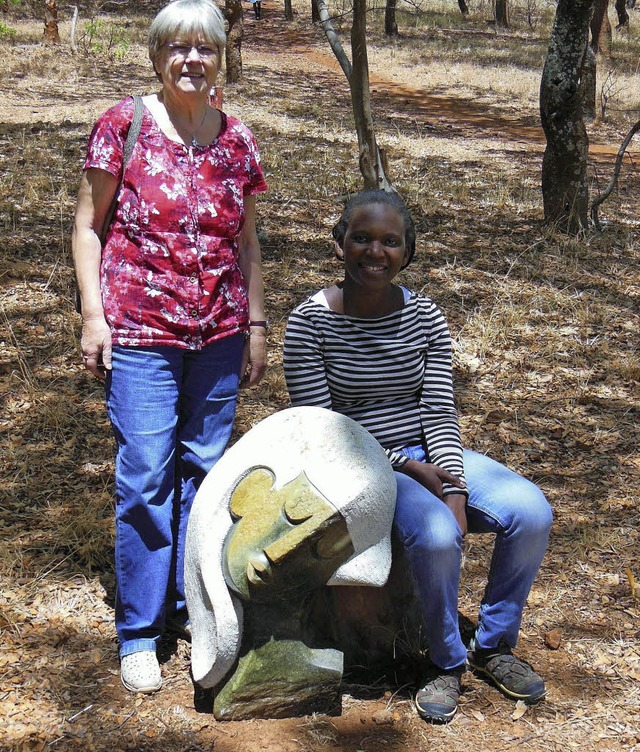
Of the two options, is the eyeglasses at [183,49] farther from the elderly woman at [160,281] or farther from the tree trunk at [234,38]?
the tree trunk at [234,38]

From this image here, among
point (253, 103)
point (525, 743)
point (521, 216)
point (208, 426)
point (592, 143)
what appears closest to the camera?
point (525, 743)

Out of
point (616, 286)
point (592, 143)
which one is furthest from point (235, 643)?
point (592, 143)

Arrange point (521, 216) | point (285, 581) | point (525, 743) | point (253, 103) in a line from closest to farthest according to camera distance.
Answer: point (285, 581) → point (525, 743) → point (521, 216) → point (253, 103)

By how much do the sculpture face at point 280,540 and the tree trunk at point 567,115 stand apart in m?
5.83

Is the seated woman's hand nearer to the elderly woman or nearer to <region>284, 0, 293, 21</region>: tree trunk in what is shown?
the elderly woman

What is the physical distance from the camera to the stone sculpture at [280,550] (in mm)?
2471

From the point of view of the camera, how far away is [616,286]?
262 inches

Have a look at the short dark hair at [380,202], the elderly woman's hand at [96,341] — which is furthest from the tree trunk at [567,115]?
the elderly woman's hand at [96,341]

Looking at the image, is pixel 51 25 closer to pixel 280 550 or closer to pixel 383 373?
pixel 383 373

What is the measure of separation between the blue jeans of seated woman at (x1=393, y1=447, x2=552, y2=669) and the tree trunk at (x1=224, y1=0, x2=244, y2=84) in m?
13.7

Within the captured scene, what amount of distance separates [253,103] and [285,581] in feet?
42.2

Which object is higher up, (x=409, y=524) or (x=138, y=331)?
(x=138, y=331)

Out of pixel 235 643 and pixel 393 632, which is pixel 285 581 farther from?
pixel 393 632

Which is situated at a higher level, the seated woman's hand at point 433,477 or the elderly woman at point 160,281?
the elderly woman at point 160,281
